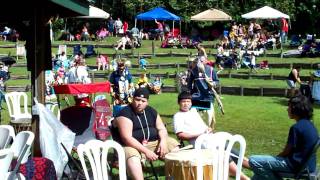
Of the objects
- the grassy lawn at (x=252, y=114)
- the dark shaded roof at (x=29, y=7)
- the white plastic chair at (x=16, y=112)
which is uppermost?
the dark shaded roof at (x=29, y=7)

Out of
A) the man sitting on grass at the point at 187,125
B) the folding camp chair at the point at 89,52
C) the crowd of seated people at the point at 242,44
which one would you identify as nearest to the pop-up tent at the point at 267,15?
the crowd of seated people at the point at 242,44

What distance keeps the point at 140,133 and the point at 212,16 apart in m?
27.8

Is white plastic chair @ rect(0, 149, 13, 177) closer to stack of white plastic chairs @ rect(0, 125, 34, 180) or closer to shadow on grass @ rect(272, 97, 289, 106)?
stack of white plastic chairs @ rect(0, 125, 34, 180)

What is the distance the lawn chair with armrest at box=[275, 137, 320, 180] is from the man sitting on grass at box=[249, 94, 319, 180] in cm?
3

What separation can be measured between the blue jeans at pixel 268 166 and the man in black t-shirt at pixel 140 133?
3.89 ft

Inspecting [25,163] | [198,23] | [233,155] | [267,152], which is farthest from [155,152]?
[198,23]

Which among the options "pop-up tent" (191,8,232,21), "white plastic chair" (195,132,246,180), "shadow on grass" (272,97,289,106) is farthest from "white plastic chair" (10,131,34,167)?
"pop-up tent" (191,8,232,21)

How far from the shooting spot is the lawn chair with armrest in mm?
6867

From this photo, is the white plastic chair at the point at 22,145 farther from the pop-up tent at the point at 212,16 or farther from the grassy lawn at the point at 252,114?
the pop-up tent at the point at 212,16

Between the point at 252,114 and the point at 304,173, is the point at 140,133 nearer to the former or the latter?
the point at 304,173

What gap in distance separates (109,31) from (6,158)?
1346 inches

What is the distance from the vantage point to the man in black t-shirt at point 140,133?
25.0ft

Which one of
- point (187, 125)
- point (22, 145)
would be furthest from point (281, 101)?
point (22, 145)

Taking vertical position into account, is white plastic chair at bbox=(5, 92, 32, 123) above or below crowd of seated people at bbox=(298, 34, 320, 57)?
below
